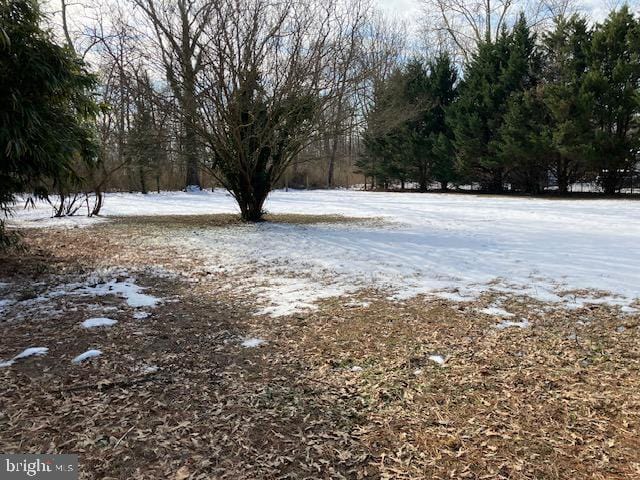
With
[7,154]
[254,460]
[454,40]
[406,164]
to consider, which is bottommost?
[254,460]

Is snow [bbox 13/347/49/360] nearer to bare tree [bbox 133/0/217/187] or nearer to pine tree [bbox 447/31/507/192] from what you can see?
bare tree [bbox 133/0/217/187]

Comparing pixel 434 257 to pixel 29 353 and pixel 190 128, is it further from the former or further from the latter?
pixel 190 128

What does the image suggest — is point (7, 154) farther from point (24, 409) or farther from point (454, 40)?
point (454, 40)

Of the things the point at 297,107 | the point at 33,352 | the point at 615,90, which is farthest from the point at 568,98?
the point at 33,352

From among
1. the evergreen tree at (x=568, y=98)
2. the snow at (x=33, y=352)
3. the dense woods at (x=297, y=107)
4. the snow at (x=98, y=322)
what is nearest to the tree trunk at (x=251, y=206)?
the dense woods at (x=297, y=107)

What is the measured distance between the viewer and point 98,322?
3.46 metres

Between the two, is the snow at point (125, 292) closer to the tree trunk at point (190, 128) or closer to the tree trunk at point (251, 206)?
the tree trunk at point (190, 128)

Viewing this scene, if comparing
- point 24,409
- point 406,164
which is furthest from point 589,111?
point 24,409

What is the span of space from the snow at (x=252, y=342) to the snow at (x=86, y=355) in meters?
0.97

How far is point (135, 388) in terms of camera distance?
245 centimetres

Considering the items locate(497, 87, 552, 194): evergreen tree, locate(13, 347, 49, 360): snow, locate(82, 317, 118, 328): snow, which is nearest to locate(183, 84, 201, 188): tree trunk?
locate(82, 317, 118, 328): snow

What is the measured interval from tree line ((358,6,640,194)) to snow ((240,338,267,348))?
8.59m

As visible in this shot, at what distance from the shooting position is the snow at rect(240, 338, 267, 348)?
305cm

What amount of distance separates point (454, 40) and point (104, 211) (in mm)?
22627
